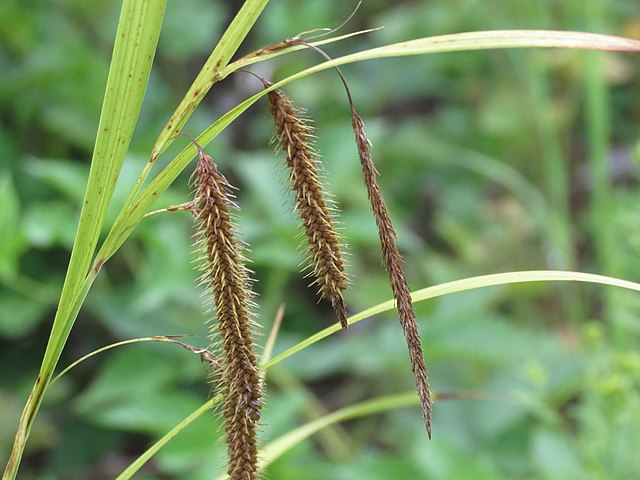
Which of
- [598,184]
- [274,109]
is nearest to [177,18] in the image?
[598,184]

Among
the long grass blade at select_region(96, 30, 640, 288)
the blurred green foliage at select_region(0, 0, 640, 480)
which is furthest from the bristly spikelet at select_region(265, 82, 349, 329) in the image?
the blurred green foliage at select_region(0, 0, 640, 480)

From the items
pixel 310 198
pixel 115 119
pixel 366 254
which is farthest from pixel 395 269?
pixel 366 254

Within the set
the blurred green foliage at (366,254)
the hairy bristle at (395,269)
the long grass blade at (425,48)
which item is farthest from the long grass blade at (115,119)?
the blurred green foliage at (366,254)

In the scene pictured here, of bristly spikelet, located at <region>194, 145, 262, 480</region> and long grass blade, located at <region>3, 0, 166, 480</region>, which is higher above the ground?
long grass blade, located at <region>3, 0, 166, 480</region>

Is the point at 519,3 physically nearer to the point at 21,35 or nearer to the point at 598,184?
the point at 598,184

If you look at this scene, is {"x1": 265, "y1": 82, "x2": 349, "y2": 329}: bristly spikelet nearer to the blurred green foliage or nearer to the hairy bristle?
the hairy bristle
